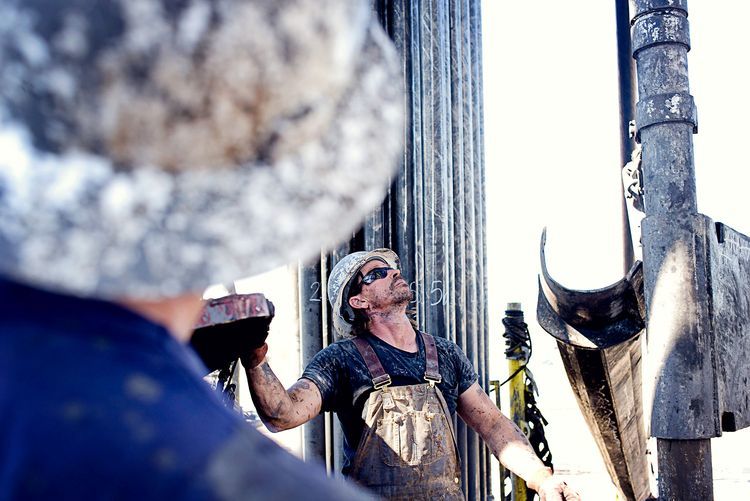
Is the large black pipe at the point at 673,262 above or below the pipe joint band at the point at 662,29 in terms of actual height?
below

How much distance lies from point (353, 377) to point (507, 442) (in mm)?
688

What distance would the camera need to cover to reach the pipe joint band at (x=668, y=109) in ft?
11.4

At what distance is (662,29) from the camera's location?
3512 mm

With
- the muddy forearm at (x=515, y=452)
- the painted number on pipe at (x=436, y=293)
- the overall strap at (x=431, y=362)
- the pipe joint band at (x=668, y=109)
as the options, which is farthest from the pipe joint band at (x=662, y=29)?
the painted number on pipe at (x=436, y=293)

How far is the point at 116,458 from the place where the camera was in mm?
552

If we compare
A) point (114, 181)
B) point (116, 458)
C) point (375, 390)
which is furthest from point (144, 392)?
point (375, 390)

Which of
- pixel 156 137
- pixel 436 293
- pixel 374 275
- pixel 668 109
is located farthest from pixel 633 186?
pixel 156 137

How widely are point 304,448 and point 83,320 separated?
11.9 feet

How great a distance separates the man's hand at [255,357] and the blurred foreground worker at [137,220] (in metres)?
2.00

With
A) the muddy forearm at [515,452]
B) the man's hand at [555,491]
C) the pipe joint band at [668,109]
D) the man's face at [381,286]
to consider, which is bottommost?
the man's hand at [555,491]

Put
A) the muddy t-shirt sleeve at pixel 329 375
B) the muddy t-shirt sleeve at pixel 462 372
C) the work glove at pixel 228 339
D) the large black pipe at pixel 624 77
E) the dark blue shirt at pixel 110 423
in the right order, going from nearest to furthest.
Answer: the dark blue shirt at pixel 110 423 → the work glove at pixel 228 339 → the muddy t-shirt sleeve at pixel 329 375 → the muddy t-shirt sleeve at pixel 462 372 → the large black pipe at pixel 624 77

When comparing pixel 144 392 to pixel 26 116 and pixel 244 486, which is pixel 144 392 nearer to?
pixel 244 486

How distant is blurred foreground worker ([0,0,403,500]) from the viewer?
22.0 inches

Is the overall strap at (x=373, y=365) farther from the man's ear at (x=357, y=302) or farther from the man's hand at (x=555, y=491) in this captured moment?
the man's hand at (x=555, y=491)
